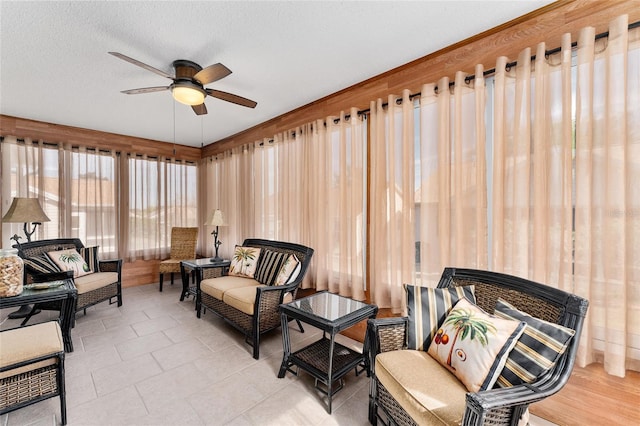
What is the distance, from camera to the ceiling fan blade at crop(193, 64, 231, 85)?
2080 millimetres

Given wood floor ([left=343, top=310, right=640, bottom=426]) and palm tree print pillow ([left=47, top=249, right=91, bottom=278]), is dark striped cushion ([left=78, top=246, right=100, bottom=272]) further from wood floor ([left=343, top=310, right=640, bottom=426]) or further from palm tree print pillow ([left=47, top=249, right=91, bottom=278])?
wood floor ([left=343, top=310, right=640, bottom=426])

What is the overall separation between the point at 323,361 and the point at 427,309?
94cm

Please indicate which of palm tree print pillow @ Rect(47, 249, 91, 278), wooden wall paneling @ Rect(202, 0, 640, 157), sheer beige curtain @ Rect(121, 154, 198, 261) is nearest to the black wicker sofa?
palm tree print pillow @ Rect(47, 249, 91, 278)

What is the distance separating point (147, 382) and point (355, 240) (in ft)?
7.20

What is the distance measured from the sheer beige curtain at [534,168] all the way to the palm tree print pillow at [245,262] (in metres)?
2.59

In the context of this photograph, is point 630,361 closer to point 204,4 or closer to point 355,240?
point 355,240

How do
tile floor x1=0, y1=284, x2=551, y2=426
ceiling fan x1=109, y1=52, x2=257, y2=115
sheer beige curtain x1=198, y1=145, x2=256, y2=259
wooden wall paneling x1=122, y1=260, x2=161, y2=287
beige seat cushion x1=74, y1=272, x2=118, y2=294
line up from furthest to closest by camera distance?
wooden wall paneling x1=122, y1=260, x2=161, y2=287, sheer beige curtain x1=198, y1=145, x2=256, y2=259, beige seat cushion x1=74, y1=272, x2=118, y2=294, ceiling fan x1=109, y1=52, x2=257, y2=115, tile floor x1=0, y1=284, x2=551, y2=426

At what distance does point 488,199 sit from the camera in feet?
6.90

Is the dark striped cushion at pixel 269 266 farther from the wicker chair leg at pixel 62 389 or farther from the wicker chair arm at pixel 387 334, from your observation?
the wicker chair leg at pixel 62 389

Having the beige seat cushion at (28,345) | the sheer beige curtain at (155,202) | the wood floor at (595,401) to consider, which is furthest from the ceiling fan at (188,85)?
the wood floor at (595,401)

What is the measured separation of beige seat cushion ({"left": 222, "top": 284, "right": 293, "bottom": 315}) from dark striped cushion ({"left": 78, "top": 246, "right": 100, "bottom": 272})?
7.40 feet

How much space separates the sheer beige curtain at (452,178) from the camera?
211 centimetres

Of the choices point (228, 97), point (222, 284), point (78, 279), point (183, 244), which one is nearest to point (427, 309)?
point (222, 284)

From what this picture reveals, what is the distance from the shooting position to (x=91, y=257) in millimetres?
3840
